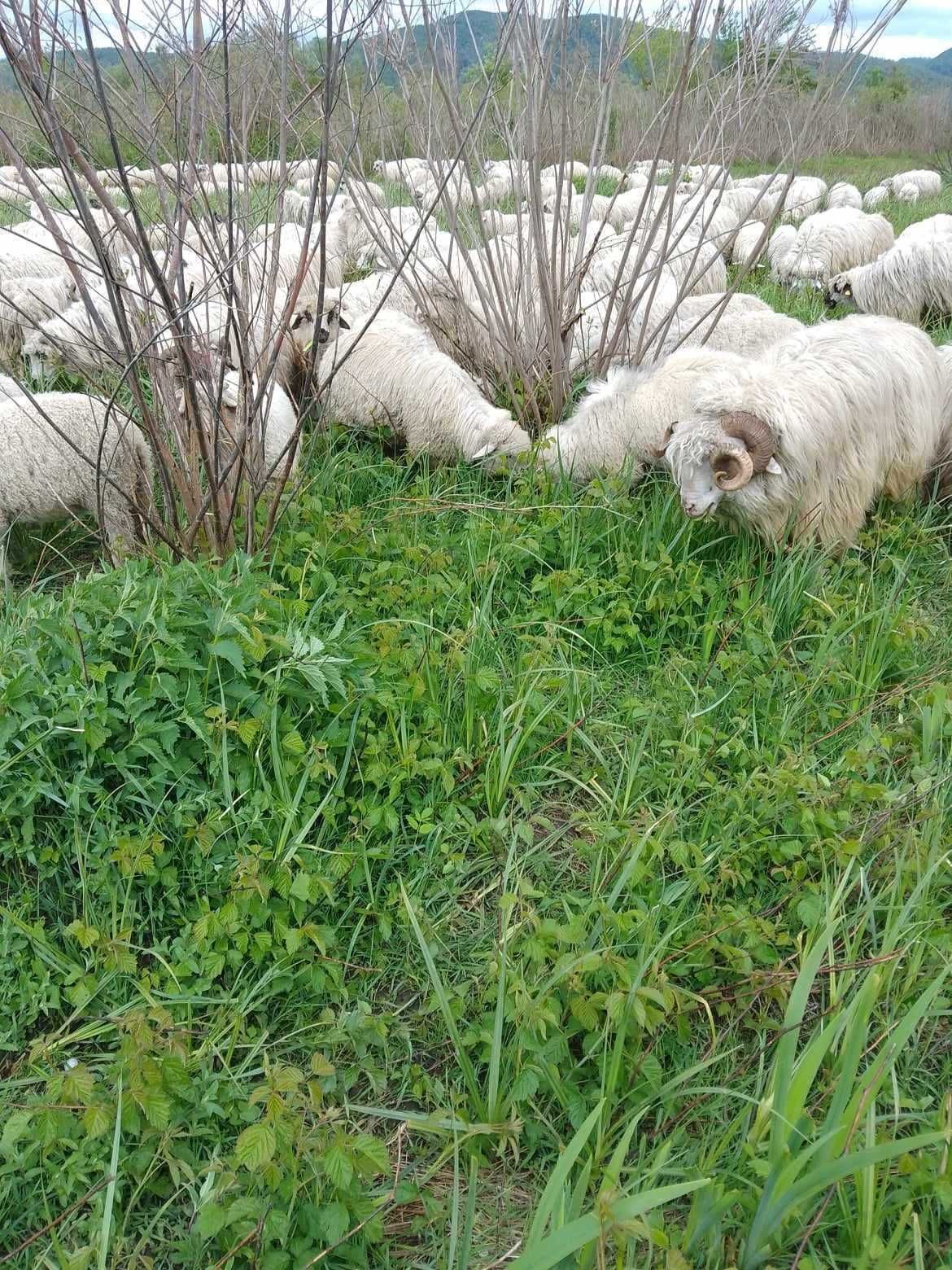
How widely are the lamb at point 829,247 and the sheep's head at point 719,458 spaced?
7125 mm

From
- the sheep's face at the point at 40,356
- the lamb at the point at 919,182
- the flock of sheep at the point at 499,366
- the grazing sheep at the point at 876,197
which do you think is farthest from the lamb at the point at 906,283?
the lamb at the point at 919,182

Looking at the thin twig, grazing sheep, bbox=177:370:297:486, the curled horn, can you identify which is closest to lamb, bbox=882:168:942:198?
the curled horn

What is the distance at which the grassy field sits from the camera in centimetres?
181

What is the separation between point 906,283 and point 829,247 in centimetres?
269

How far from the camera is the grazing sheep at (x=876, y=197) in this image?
54.4 ft

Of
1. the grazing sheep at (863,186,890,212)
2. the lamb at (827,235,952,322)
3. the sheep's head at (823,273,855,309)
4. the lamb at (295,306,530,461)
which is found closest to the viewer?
the lamb at (295,306,530,461)

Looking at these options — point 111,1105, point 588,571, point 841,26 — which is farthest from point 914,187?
point 111,1105

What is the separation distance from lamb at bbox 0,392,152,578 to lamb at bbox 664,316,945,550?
2336 mm

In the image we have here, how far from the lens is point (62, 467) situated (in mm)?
3811

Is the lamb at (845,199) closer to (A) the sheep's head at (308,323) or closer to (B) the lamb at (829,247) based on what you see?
(B) the lamb at (829,247)

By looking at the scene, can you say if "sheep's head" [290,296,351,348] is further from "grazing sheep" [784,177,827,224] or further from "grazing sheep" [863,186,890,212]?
"grazing sheep" [863,186,890,212]

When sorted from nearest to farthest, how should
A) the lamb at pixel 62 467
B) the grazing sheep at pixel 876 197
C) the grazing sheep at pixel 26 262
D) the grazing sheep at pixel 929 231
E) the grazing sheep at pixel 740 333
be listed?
the lamb at pixel 62 467 < the grazing sheep at pixel 740 333 < the grazing sheep at pixel 26 262 < the grazing sheep at pixel 929 231 < the grazing sheep at pixel 876 197

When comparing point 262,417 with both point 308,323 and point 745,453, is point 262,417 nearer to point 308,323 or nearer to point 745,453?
point 745,453

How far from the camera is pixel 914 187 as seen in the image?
1892cm
